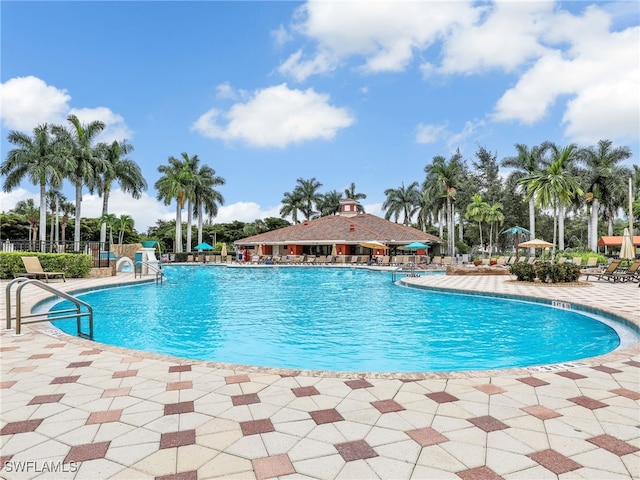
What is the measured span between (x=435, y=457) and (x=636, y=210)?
5163cm

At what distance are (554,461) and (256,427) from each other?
201cm

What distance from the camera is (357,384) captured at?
12.7 feet

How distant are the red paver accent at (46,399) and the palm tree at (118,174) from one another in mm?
32170

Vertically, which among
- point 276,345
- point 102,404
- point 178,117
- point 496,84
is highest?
point 496,84

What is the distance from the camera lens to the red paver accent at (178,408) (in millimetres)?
3209

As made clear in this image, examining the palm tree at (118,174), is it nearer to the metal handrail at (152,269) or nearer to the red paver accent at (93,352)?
the metal handrail at (152,269)

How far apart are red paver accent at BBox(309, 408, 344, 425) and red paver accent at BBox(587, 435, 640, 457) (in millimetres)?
1788

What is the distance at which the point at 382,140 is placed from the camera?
28.9 metres

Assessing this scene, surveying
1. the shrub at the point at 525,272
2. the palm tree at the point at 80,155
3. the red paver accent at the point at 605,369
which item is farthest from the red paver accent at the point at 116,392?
the palm tree at the point at 80,155

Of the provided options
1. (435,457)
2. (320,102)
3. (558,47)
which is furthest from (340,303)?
(320,102)

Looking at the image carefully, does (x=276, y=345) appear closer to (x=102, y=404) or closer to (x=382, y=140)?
(x=102, y=404)

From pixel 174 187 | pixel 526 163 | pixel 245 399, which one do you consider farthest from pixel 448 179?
pixel 245 399

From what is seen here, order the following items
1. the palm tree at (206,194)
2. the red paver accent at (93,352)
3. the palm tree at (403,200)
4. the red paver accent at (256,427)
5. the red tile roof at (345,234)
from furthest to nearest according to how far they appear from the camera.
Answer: the palm tree at (403,200) < the palm tree at (206,194) < the red tile roof at (345,234) < the red paver accent at (93,352) < the red paver accent at (256,427)

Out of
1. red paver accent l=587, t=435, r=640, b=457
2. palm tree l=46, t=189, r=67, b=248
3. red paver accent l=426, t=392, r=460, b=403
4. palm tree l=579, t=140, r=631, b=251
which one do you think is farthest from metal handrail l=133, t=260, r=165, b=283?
palm tree l=579, t=140, r=631, b=251
